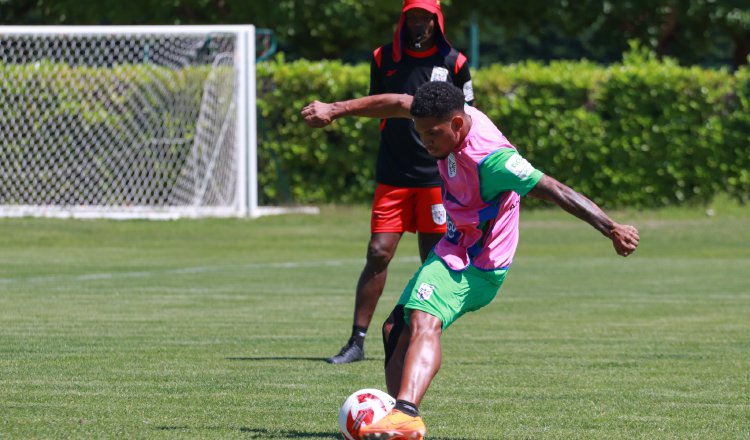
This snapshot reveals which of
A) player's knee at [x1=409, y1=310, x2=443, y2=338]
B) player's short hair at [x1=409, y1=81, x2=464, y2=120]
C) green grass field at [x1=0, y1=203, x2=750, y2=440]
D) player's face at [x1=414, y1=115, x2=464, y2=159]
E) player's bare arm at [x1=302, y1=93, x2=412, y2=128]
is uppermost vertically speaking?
player's short hair at [x1=409, y1=81, x2=464, y2=120]

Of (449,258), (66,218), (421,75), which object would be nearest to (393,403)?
(449,258)

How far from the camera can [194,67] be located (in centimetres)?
2625

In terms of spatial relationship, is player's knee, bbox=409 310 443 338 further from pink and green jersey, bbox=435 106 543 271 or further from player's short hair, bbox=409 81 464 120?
player's short hair, bbox=409 81 464 120

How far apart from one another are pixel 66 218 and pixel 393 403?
1917 cm

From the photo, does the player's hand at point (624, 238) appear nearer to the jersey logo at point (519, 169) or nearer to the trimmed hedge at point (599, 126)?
the jersey logo at point (519, 169)

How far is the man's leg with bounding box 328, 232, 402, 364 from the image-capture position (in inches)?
381

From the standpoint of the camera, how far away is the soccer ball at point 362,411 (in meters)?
6.14

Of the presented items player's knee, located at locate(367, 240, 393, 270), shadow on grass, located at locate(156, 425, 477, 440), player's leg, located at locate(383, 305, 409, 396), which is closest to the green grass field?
shadow on grass, located at locate(156, 425, 477, 440)

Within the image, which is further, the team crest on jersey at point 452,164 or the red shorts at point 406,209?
the red shorts at point 406,209

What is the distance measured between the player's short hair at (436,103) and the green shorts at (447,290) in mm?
688

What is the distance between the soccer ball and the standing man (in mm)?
3248

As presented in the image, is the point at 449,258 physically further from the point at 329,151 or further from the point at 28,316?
the point at 329,151

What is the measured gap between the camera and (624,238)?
20.8 ft

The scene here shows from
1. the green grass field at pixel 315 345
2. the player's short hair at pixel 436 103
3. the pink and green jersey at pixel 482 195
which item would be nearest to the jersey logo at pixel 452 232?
the pink and green jersey at pixel 482 195
